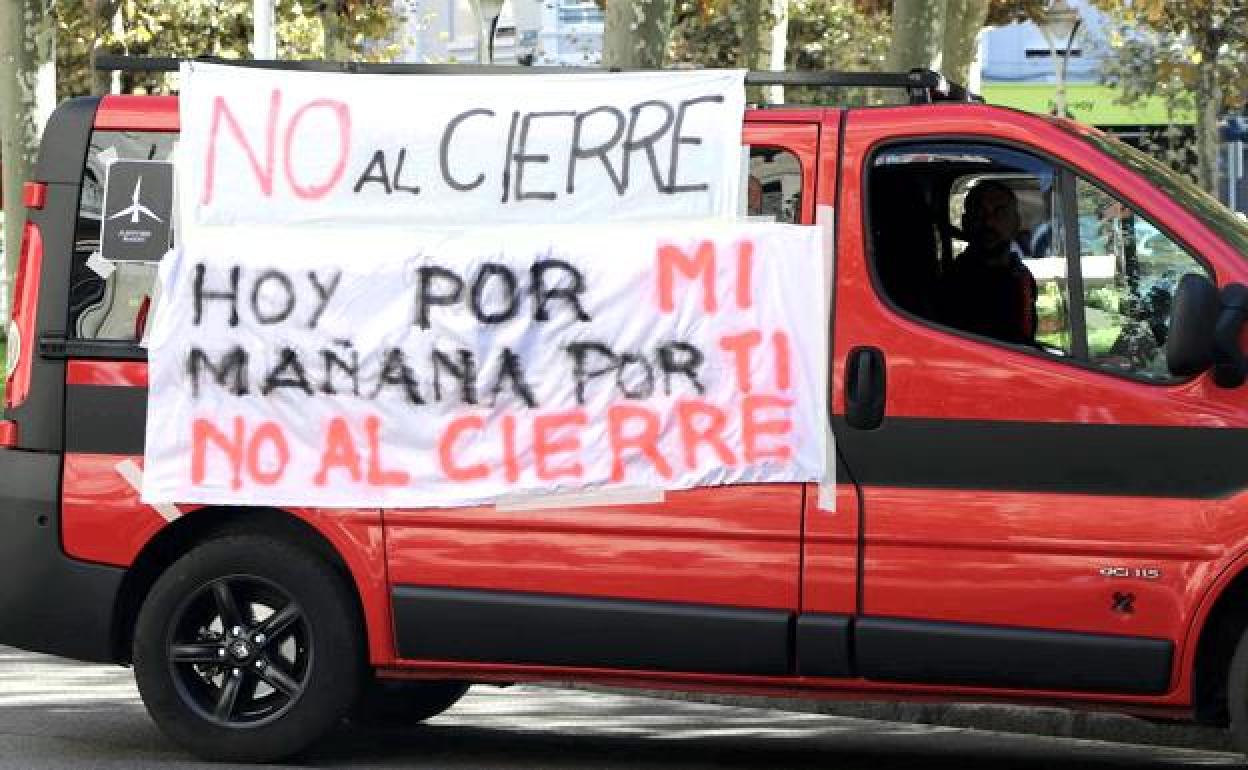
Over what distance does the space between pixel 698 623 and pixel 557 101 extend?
161 cm

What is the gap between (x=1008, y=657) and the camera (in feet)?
25.4

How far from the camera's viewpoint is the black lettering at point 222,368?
8453 mm

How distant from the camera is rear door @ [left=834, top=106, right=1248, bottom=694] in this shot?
25.0 feet

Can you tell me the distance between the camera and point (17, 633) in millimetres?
8641

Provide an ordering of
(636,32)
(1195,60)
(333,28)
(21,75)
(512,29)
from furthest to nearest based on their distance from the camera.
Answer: (512,29)
(1195,60)
(333,28)
(21,75)
(636,32)

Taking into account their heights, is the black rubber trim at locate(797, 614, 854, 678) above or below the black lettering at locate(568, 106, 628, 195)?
→ below

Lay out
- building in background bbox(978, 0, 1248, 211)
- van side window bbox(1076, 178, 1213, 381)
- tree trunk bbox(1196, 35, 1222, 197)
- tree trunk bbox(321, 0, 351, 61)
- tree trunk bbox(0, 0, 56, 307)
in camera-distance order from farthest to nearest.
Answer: building in background bbox(978, 0, 1248, 211), tree trunk bbox(1196, 35, 1222, 197), tree trunk bbox(321, 0, 351, 61), tree trunk bbox(0, 0, 56, 307), van side window bbox(1076, 178, 1213, 381)

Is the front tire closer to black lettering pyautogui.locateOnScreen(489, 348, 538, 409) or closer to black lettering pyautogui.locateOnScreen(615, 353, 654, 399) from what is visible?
black lettering pyautogui.locateOnScreen(489, 348, 538, 409)

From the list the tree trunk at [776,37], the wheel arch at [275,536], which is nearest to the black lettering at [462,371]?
the wheel arch at [275,536]

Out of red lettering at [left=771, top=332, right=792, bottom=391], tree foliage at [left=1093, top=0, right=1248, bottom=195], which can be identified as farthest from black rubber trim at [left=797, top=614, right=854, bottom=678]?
tree foliage at [left=1093, top=0, right=1248, bottom=195]

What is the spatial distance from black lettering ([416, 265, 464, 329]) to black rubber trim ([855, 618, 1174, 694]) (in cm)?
154

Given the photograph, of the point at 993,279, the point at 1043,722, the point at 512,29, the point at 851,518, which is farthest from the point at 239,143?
the point at 512,29

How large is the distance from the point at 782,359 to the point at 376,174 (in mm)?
1375

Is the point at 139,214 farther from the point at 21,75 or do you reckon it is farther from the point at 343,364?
the point at 21,75
